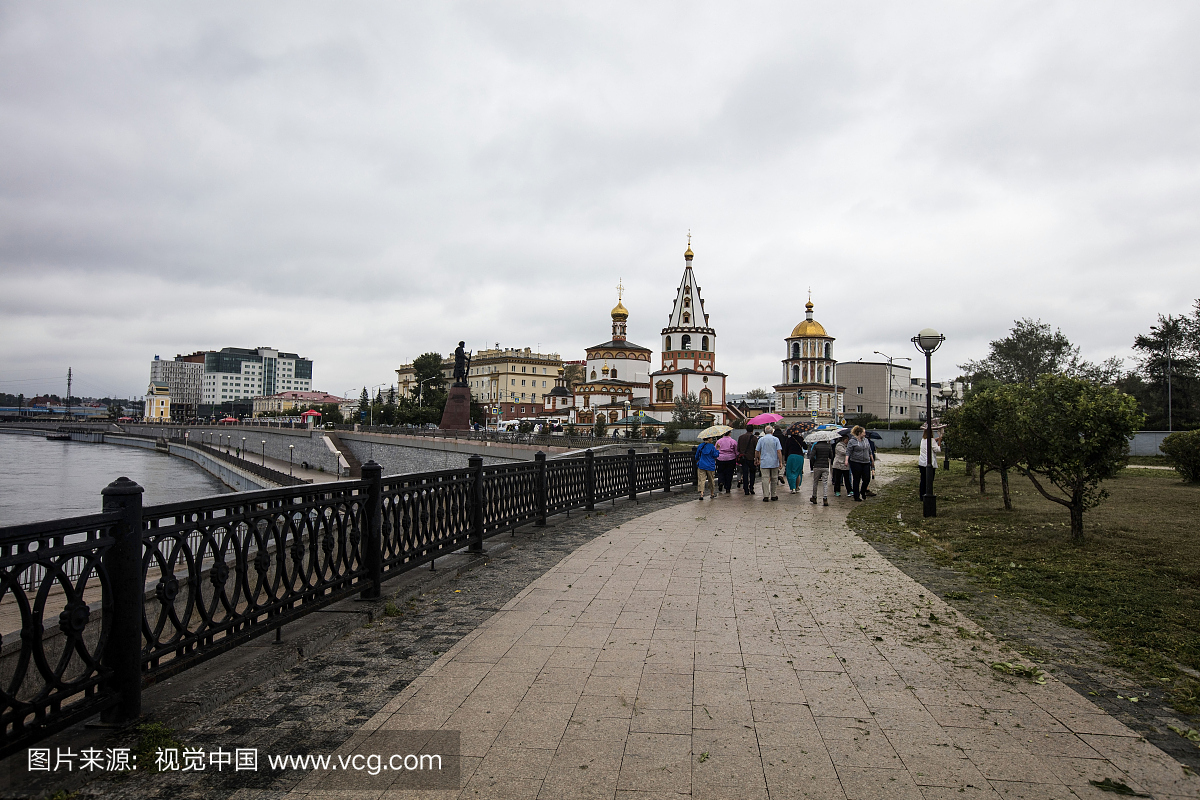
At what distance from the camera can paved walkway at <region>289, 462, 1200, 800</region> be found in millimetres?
3004

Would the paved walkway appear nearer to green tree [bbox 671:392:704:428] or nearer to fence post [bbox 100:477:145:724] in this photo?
fence post [bbox 100:477:145:724]

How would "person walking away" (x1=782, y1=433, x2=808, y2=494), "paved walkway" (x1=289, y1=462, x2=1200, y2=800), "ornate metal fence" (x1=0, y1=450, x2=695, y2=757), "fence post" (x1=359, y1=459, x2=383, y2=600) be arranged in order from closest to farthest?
"ornate metal fence" (x1=0, y1=450, x2=695, y2=757) < "paved walkway" (x1=289, y1=462, x2=1200, y2=800) < "fence post" (x1=359, y1=459, x2=383, y2=600) < "person walking away" (x1=782, y1=433, x2=808, y2=494)

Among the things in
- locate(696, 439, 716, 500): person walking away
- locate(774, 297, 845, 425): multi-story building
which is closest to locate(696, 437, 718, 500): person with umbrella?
locate(696, 439, 716, 500): person walking away

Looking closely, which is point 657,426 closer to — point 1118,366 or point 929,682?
point 1118,366

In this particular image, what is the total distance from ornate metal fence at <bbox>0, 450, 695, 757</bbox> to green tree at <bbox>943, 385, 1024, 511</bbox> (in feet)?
27.9

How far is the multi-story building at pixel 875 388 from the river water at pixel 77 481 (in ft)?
237

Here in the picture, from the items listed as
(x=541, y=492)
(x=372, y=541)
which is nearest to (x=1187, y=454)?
(x=541, y=492)

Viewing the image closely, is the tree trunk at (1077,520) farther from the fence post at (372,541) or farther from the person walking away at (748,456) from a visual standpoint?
the fence post at (372,541)

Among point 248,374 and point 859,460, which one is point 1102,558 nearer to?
point 859,460

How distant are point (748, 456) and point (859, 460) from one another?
7.76ft

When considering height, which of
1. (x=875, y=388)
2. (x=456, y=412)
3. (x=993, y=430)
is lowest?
(x=993, y=430)

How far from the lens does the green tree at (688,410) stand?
67.0m

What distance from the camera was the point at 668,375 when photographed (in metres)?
82.5

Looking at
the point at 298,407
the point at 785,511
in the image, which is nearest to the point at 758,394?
the point at 298,407
